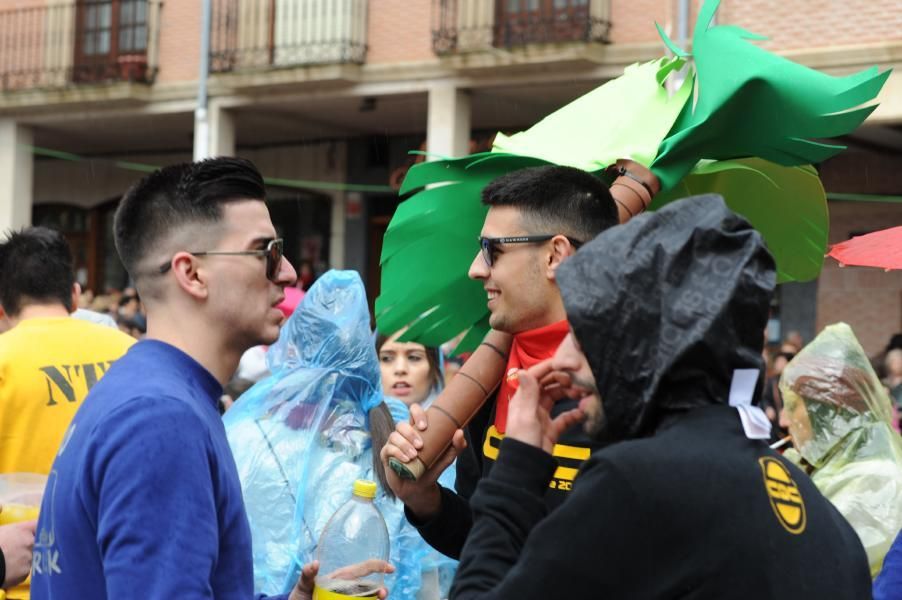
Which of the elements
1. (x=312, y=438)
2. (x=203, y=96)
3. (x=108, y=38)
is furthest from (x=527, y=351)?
(x=108, y=38)

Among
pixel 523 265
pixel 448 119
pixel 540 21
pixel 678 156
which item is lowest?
pixel 523 265

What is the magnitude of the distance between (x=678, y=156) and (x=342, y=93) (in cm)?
1270

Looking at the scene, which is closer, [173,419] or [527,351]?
[173,419]

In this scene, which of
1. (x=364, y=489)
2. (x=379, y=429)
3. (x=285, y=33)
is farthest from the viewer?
(x=285, y=33)

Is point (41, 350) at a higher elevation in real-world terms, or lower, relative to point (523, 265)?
lower

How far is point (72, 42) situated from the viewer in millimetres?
18031

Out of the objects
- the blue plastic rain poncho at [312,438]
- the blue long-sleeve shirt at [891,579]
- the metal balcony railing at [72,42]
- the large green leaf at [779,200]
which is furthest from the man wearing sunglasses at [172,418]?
the metal balcony railing at [72,42]

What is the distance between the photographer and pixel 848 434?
14.8 ft

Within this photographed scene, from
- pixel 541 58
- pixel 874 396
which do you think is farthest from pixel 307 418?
pixel 541 58

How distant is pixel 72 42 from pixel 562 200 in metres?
16.5

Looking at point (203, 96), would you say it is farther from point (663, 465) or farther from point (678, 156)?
point (663, 465)

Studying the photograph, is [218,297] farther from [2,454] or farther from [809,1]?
[809,1]

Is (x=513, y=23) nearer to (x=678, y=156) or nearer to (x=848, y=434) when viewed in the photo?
(x=848, y=434)

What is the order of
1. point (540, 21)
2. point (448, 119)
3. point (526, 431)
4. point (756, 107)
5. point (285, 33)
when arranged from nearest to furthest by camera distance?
1. point (526, 431)
2. point (756, 107)
3. point (540, 21)
4. point (448, 119)
5. point (285, 33)
